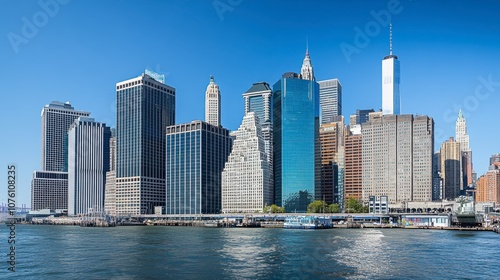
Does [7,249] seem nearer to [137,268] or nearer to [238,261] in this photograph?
[137,268]

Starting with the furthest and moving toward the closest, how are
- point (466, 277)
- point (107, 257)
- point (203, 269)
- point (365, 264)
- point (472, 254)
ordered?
1. point (472, 254)
2. point (107, 257)
3. point (365, 264)
4. point (203, 269)
5. point (466, 277)

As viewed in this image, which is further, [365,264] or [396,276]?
[365,264]

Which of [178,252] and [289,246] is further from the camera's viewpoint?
[289,246]

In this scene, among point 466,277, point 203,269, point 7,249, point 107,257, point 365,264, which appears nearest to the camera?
point 466,277

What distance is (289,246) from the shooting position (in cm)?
12006

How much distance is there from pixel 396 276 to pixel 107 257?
5260cm

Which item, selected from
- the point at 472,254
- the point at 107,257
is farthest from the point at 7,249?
the point at 472,254

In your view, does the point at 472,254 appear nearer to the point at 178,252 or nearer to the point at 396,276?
the point at 396,276

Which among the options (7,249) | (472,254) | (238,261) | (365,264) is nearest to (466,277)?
(365,264)

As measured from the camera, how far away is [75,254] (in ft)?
337

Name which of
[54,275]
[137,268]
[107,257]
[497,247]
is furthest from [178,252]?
[497,247]

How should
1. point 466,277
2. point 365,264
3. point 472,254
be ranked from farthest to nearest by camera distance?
point 472,254 → point 365,264 → point 466,277

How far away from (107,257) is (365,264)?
4713 cm

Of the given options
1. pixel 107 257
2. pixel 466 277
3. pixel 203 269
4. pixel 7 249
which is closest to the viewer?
pixel 466 277
